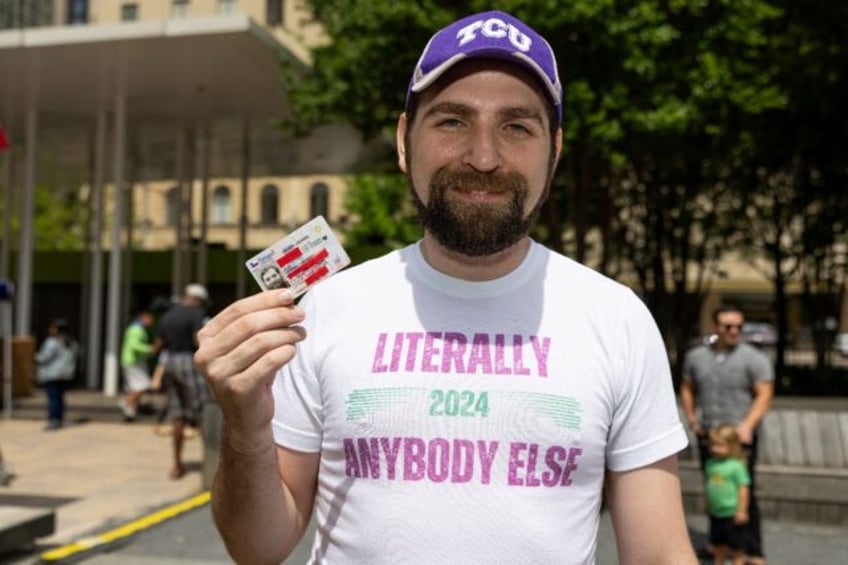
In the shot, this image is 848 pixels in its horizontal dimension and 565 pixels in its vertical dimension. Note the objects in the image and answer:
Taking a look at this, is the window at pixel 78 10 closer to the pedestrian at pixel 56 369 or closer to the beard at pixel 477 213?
the pedestrian at pixel 56 369

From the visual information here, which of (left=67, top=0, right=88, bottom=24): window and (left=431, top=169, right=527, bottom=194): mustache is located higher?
(left=67, top=0, right=88, bottom=24): window

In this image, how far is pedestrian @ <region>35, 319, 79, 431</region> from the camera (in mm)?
13914

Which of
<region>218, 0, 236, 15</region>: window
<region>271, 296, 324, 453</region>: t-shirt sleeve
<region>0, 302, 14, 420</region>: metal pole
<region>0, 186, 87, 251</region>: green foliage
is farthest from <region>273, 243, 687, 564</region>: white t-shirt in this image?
<region>218, 0, 236, 15</region>: window

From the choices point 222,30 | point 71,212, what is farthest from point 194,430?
point 71,212

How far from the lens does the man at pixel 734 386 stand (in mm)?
6785

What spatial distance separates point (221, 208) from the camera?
53.6 metres

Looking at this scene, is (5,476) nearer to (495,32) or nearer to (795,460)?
(795,460)

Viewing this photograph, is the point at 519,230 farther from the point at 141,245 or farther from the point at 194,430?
the point at 141,245

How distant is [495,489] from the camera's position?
5.58 feet

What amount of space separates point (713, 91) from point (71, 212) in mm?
35200

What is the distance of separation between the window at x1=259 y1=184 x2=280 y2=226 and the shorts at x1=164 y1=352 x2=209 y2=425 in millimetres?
42488

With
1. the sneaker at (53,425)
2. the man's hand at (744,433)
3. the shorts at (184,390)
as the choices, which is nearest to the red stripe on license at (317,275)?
the man's hand at (744,433)

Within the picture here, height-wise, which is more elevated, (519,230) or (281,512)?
(519,230)

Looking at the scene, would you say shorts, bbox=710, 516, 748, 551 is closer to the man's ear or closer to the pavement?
the pavement
